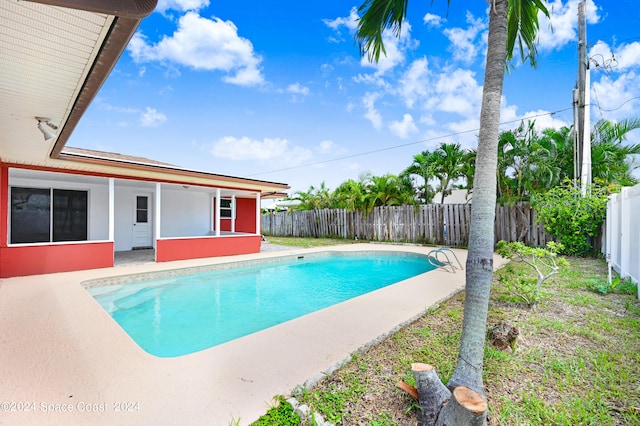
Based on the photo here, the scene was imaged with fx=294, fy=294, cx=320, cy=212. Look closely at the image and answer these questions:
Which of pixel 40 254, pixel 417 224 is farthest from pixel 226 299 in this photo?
pixel 417 224

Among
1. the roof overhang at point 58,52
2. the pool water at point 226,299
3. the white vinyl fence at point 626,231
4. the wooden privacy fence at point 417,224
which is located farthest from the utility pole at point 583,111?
the roof overhang at point 58,52

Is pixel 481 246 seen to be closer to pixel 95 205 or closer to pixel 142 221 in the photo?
pixel 95 205

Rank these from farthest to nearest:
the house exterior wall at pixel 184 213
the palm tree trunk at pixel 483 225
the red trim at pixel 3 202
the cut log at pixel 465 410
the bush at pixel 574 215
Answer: the house exterior wall at pixel 184 213, the bush at pixel 574 215, the red trim at pixel 3 202, the palm tree trunk at pixel 483 225, the cut log at pixel 465 410

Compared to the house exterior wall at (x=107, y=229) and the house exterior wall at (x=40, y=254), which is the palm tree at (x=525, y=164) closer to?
the house exterior wall at (x=107, y=229)

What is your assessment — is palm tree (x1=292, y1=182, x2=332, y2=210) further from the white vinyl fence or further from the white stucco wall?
the white vinyl fence

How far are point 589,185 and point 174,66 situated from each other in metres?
18.2

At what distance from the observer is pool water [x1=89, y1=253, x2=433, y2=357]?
4.62 meters

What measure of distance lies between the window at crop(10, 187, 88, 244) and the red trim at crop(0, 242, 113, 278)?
9.31 ft

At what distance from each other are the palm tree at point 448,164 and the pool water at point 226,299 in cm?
476

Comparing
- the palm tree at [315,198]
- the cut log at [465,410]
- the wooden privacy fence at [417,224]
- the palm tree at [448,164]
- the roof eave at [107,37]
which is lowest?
the cut log at [465,410]

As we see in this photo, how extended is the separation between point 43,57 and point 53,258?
6.52 m

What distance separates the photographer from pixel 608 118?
34.4 feet

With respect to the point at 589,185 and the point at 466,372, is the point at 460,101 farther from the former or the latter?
the point at 466,372

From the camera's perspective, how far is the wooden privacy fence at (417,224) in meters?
11.2
